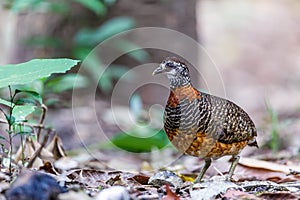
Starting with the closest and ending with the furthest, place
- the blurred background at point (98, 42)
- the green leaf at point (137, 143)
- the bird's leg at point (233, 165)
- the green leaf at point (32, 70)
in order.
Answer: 1. the green leaf at point (32, 70)
2. the bird's leg at point (233, 165)
3. the green leaf at point (137, 143)
4. the blurred background at point (98, 42)

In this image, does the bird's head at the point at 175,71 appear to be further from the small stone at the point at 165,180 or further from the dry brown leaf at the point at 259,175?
the dry brown leaf at the point at 259,175

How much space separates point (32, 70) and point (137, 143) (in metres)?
2.30

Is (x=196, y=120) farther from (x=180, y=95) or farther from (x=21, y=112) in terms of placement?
(x=21, y=112)

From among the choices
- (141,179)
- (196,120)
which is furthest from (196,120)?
(141,179)

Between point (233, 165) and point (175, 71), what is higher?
point (175, 71)

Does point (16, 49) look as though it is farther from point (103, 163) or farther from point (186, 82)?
point (186, 82)

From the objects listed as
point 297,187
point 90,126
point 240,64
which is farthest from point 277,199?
point 240,64

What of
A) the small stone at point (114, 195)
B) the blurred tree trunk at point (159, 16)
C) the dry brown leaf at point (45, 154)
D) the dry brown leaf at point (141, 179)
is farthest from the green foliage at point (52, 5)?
the small stone at point (114, 195)

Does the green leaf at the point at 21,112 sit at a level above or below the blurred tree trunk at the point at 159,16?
below

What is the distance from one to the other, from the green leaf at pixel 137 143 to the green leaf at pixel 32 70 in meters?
2.05

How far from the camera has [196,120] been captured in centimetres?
335

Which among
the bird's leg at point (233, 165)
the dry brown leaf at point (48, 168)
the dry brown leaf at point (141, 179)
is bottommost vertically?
the dry brown leaf at point (48, 168)

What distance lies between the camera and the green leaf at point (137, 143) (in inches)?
205

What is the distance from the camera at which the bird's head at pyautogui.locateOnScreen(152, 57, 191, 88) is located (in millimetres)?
3416
